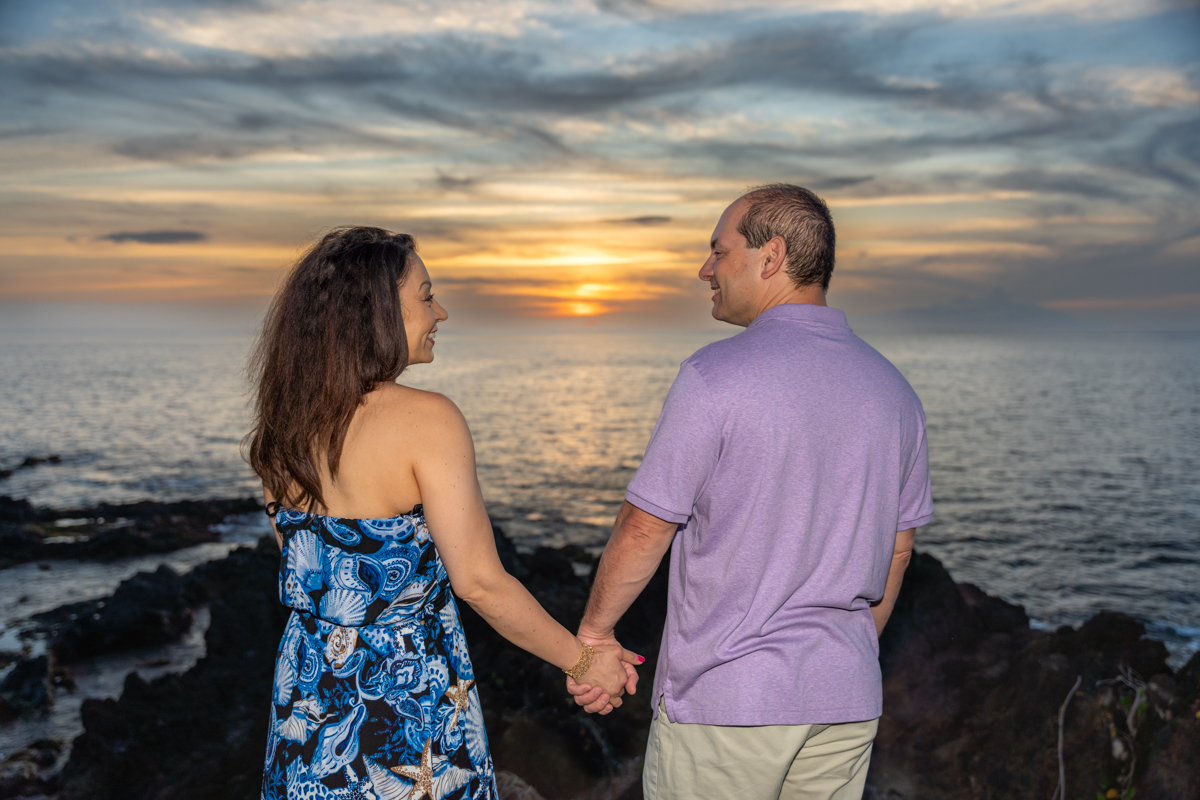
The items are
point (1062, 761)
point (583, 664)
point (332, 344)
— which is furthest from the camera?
point (1062, 761)

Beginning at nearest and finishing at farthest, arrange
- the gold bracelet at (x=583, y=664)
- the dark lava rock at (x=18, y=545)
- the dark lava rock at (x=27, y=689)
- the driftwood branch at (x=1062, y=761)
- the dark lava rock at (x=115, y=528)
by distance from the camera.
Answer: the gold bracelet at (x=583, y=664) → the driftwood branch at (x=1062, y=761) → the dark lava rock at (x=27, y=689) → the dark lava rock at (x=18, y=545) → the dark lava rock at (x=115, y=528)

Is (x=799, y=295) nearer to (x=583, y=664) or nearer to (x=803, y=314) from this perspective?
(x=803, y=314)

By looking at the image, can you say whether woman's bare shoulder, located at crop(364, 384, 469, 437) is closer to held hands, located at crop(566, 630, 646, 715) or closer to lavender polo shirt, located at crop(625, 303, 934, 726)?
lavender polo shirt, located at crop(625, 303, 934, 726)

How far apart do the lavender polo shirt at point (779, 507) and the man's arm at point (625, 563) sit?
0.26ft

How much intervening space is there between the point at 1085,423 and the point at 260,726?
2119 inches

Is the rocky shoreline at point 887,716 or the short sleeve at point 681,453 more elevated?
the short sleeve at point 681,453

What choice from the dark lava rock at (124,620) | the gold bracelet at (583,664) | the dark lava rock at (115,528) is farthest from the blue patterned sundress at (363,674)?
the dark lava rock at (115,528)

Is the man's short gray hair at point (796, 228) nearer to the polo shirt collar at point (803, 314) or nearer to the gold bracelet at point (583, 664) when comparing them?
the polo shirt collar at point (803, 314)

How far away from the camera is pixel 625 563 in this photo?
8.87 ft

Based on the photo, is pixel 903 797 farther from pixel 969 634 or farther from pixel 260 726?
pixel 260 726

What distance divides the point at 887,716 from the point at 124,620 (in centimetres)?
1181

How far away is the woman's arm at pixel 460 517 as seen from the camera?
2410 mm

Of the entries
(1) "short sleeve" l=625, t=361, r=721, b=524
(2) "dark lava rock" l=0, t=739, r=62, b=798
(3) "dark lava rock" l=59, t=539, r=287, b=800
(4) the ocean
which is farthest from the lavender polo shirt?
(2) "dark lava rock" l=0, t=739, r=62, b=798

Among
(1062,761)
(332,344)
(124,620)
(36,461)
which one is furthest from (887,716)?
(36,461)
